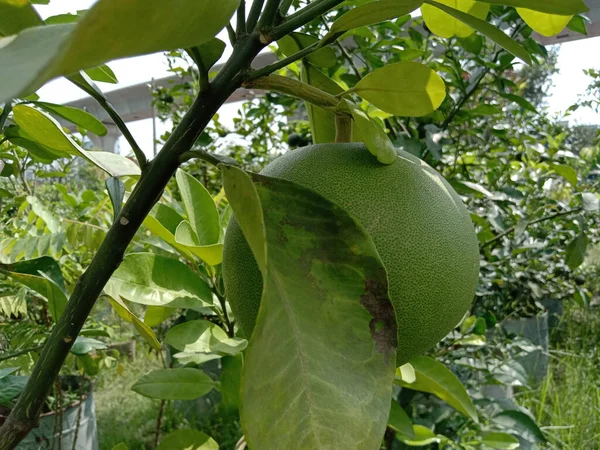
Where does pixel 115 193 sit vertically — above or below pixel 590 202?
above

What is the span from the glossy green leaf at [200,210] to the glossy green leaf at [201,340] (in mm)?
99

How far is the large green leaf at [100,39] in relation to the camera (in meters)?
0.13

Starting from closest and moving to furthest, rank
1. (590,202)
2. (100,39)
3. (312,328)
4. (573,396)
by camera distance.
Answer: (100,39), (312,328), (590,202), (573,396)

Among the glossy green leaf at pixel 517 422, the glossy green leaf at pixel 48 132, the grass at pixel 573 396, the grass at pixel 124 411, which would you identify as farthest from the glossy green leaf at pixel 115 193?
the grass at pixel 124 411

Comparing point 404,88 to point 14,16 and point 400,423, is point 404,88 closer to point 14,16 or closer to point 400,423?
point 14,16

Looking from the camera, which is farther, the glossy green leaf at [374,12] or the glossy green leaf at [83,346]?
the glossy green leaf at [83,346]

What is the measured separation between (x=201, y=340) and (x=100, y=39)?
1.73 feet

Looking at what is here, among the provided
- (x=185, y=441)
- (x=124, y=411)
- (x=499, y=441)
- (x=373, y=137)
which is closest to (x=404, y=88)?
(x=373, y=137)

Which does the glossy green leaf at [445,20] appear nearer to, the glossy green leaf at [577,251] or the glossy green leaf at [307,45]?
the glossy green leaf at [307,45]

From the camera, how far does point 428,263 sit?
35 cm

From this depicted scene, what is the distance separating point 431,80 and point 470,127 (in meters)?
1.16

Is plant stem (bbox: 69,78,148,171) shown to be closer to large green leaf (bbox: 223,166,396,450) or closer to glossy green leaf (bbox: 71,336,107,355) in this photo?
large green leaf (bbox: 223,166,396,450)

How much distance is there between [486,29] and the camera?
0.35 m

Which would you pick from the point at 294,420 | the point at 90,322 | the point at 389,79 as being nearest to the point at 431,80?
the point at 389,79
